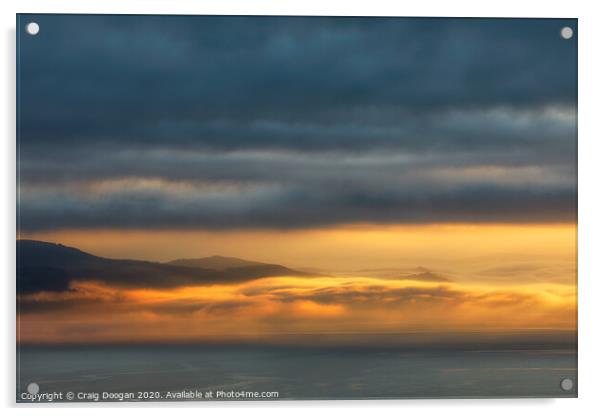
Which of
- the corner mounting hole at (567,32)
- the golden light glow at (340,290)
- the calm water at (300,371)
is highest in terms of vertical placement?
the corner mounting hole at (567,32)

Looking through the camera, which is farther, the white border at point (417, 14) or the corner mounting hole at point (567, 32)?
the corner mounting hole at point (567, 32)

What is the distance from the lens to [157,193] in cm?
341

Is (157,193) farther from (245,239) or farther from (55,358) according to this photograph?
(55,358)

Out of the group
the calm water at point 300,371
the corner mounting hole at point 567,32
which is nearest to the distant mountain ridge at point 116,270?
the calm water at point 300,371

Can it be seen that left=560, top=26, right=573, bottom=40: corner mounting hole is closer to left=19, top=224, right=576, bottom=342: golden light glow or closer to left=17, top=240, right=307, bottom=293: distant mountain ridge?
left=19, top=224, right=576, bottom=342: golden light glow

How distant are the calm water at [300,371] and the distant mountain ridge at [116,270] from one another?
0.87 ft

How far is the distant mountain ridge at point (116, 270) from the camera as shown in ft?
11.0

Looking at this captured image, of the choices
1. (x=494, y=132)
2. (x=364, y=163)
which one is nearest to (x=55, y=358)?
(x=364, y=163)

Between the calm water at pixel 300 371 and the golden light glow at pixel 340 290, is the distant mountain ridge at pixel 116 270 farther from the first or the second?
the calm water at pixel 300 371

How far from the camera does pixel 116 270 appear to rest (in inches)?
134

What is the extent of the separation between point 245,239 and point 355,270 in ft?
1.52

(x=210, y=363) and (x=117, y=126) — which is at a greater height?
(x=117, y=126)

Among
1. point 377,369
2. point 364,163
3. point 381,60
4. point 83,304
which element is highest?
point 381,60

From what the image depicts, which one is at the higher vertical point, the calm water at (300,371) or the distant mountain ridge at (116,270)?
the distant mountain ridge at (116,270)
